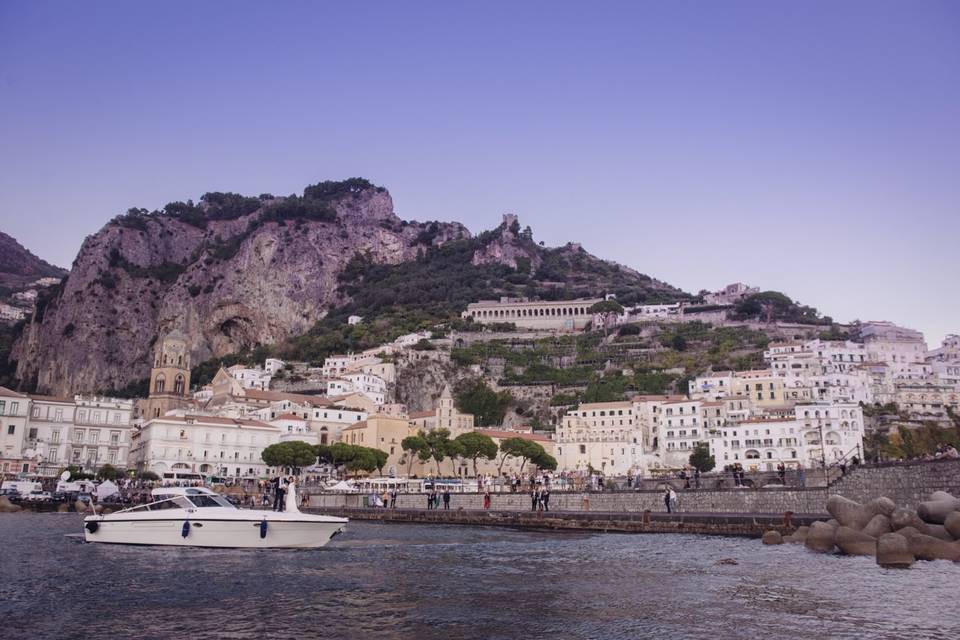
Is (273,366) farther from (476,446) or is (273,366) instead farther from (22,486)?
(22,486)

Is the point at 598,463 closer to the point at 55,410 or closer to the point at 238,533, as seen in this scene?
the point at 55,410

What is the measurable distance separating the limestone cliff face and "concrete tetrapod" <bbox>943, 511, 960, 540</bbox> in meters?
129

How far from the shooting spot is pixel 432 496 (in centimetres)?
4350

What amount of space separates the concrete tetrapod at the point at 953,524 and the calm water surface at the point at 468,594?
188cm

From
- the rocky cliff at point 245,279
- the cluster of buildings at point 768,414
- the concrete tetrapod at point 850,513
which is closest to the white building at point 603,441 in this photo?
the cluster of buildings at point 768,414

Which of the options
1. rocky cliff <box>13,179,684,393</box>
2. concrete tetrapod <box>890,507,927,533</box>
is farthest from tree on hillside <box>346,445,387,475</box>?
rocky cliff <box>13,179,684,393</box>

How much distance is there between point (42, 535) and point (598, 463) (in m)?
63.8

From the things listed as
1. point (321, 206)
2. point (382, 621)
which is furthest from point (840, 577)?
point (321, 206)

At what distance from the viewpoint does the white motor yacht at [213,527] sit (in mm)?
23859

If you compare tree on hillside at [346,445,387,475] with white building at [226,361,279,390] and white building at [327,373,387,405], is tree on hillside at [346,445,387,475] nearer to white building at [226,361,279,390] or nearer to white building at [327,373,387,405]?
white building at [327,373,387,405]

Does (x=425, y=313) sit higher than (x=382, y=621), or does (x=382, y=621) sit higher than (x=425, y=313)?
(x=425, y=313)

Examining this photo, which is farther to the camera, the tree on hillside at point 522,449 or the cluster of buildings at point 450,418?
the tree on hillside at point 522,449

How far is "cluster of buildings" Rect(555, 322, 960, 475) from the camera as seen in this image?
3022 inches

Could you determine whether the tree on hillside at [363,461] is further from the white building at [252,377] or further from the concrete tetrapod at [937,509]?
the concrete tetrapod at [937,509]
